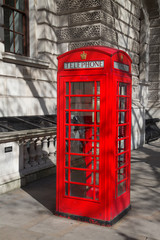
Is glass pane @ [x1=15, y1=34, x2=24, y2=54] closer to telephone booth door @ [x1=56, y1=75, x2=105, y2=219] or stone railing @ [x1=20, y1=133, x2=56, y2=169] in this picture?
stone railing @ [x1=20, y1=133, x2=56, y2=169]

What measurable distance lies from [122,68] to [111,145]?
1162 millimetres

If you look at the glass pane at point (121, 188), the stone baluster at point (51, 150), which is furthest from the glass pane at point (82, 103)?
the stone baluster at point (51, 150)

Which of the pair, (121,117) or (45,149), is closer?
Answer: (121,117)

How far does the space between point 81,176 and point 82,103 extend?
106 cm

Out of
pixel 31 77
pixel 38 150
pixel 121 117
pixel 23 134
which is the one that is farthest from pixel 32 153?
pixel 31 77

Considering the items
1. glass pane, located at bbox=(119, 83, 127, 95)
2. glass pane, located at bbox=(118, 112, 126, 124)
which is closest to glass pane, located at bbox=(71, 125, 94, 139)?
glass pane, located at bbox=(118, 112, 126, 124)

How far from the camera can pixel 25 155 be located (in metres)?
6.55

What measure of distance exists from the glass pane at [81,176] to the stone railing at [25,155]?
1846mm

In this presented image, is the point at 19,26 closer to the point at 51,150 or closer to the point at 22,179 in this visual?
the point at 51,150

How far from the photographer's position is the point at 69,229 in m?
4.20

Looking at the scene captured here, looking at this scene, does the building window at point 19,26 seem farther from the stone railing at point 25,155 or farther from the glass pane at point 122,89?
the glass pane at point 122,89

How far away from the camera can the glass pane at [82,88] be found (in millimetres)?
4301

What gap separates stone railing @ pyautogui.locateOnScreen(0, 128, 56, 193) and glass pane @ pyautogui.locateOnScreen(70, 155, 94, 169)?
1.81m

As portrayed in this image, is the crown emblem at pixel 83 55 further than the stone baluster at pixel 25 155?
No
